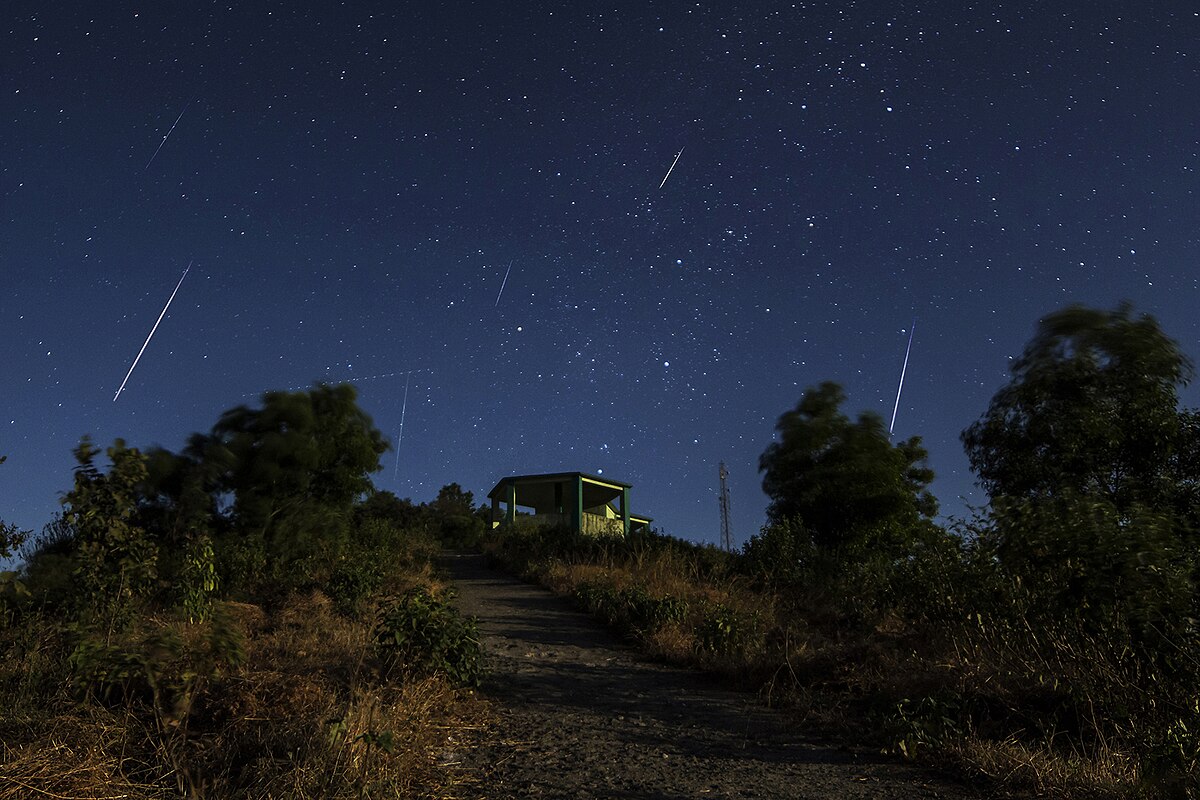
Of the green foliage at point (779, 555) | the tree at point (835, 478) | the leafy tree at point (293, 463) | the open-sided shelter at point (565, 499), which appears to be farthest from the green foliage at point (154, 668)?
the open-sided shelter at point (565, 499)

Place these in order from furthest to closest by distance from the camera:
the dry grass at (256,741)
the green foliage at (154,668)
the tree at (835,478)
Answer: the tree at (835,478)
the green foliage at (154,668)
the dry grass at (256,741)

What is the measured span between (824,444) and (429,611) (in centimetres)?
1612

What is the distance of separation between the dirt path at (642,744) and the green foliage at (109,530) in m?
3.26

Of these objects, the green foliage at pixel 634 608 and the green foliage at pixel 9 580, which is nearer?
the green foliage at pixel 9 580

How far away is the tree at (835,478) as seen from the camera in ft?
64.5

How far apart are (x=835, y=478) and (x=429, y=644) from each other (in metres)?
15.8

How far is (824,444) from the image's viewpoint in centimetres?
2045

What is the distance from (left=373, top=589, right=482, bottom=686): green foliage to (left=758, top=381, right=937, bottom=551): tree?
1420 cm

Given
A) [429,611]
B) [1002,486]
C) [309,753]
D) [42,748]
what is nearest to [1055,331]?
[1002,486]

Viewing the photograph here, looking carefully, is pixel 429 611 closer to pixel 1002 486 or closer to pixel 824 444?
pixel 1002 486

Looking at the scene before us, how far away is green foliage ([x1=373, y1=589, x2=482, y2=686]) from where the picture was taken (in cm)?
589

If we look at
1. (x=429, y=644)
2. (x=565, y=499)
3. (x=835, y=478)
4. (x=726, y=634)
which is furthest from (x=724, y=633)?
(x=565, y=499)

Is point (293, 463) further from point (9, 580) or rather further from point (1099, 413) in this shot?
point (1099, 413)

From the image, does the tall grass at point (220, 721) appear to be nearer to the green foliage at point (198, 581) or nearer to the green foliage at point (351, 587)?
the green foliage at point (198, 581)
